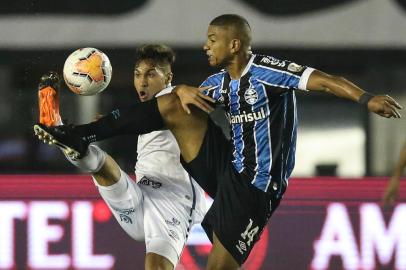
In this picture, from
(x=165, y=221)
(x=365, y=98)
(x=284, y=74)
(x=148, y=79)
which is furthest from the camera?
(x=148, y=79)

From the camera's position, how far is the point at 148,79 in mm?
5934

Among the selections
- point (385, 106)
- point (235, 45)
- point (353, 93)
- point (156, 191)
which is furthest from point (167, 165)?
point (385, 106)

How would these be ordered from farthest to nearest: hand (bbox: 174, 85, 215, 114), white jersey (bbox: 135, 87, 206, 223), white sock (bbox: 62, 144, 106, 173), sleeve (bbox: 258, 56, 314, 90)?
1. white jersey (bbox: 135, 87, 206, 223)
2. white sock (bbox: 62, 144, 106, 173)
3. hand (bbox: 174, 85, 215, 114)
4. sleeve (bbox: 258, 56, 314, 90)

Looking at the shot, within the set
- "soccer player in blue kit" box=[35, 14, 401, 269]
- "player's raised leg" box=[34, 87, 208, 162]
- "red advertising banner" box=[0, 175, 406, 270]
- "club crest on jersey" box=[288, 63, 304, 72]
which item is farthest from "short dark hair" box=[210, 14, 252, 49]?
"red advertising banner" box=[0, 175, 406, 270]

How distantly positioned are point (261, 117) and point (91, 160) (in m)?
0.79

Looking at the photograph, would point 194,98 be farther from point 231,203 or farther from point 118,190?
point 118,190

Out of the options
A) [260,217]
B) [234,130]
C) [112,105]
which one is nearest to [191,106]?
[234,130]

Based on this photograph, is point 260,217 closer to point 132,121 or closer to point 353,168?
point 132,121

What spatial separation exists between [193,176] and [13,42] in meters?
2.30

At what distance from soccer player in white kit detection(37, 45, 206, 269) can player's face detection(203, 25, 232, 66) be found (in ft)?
1.53

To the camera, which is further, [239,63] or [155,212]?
[155,212]

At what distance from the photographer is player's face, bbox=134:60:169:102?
5.93m

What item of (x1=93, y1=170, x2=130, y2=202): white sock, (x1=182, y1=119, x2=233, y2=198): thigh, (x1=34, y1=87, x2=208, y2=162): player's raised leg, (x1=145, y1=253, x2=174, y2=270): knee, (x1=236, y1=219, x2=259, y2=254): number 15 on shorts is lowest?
(x1=145, y1=253, x2=174, y2=270): knee

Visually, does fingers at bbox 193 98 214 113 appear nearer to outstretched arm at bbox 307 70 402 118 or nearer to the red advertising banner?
outstretched arm at bbox 307 70 402 118
